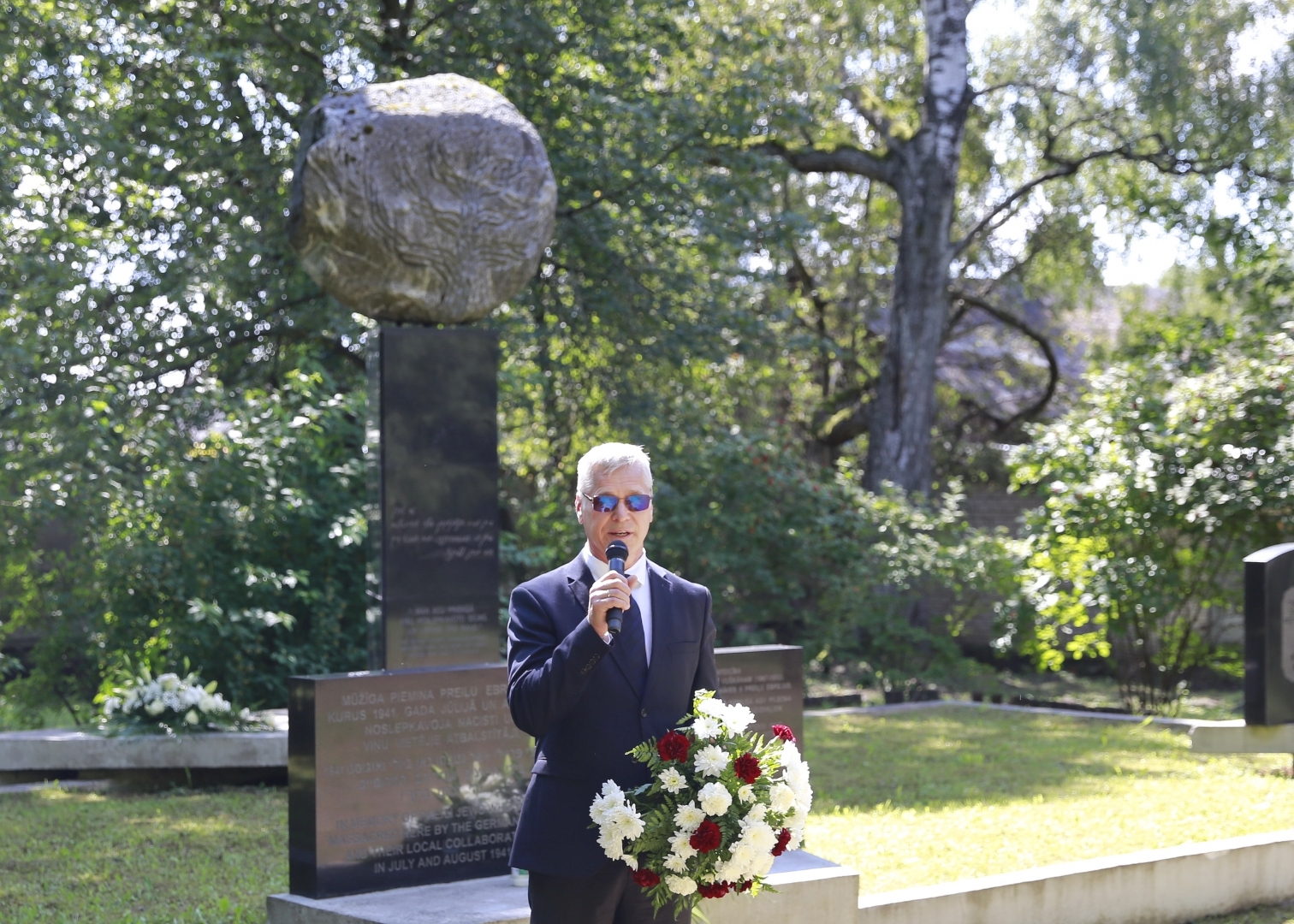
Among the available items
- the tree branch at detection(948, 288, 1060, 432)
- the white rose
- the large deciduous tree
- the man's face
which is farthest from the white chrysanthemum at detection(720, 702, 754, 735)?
the tree branch at detection(948, 288, 1060, 432)

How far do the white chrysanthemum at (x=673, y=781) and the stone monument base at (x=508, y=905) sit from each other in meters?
2.08

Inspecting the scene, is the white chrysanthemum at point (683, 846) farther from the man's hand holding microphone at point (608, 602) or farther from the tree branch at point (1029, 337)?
the tree branch at point (1029, 337)

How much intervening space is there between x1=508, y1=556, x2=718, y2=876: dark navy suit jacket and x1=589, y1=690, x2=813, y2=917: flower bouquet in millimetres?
93

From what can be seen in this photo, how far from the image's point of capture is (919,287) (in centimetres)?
1858

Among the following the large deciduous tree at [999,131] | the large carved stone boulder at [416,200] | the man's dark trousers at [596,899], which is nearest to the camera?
the man's dark trousers at [596,899]

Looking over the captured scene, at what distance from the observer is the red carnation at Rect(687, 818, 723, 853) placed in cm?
332

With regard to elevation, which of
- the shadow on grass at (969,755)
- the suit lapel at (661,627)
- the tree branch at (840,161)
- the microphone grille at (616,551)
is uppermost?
the tree branch at (840,161)

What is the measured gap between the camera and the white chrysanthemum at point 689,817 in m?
3.33

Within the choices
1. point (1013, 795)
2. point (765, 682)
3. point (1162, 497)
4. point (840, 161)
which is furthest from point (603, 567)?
point (840, 161)

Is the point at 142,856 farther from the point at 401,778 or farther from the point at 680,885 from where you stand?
the point at 680,885

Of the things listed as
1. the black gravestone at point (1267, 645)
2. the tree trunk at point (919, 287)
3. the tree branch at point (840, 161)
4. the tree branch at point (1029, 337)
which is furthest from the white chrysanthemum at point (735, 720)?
the tree branch at point (1029, 337)

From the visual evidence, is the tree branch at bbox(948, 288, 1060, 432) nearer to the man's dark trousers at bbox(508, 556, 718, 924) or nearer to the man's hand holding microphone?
the man's dark trousers at bbox(508, 556, 718, 924)

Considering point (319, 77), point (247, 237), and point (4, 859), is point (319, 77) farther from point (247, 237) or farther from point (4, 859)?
point (4, 859)

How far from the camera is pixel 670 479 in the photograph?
1459 centimetres
